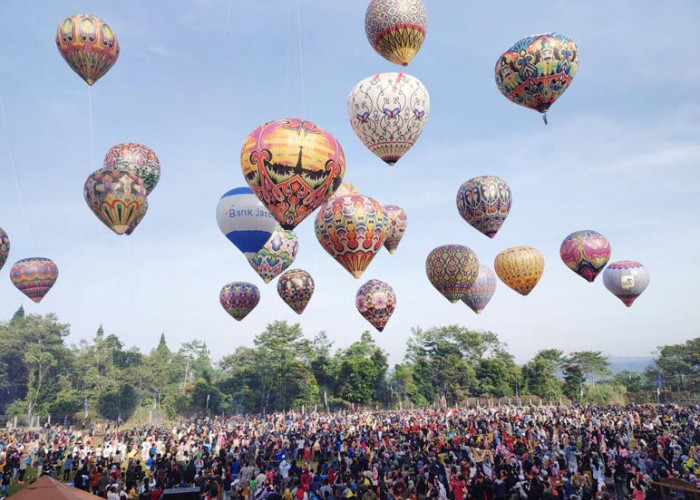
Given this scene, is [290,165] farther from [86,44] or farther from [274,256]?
[86,44]

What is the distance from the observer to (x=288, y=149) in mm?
14766

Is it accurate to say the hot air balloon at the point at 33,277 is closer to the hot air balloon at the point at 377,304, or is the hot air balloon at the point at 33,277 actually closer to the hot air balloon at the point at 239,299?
the hot air balloon at the point at 239,299

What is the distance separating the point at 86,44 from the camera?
22297 mm

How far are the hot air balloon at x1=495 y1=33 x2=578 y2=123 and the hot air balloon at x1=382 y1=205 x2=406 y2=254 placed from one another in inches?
416

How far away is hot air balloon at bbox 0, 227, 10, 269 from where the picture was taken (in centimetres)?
2611

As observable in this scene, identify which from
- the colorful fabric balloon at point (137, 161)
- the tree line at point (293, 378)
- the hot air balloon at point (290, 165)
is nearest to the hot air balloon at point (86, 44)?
the colorful fabric balloon at point (137, 161)

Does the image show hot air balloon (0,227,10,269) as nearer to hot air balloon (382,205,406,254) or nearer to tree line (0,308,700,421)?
hot air balloon (382,205,406,254)

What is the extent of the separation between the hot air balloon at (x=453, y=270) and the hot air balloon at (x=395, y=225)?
262cm

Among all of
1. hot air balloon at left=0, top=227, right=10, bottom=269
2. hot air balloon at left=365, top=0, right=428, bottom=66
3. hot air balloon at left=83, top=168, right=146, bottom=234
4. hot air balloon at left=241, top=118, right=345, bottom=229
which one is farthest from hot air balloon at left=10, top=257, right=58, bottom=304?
hot air balloon at left=365, top=0, right=428, bottom=66

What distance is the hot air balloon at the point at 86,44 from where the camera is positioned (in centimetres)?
2216

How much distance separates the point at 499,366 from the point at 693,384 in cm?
2979

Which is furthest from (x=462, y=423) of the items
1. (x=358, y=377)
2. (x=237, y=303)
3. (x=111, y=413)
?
(x=111, y=413)

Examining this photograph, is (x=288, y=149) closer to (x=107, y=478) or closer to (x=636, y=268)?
(x=107, y=478)

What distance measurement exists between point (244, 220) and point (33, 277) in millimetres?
15914
